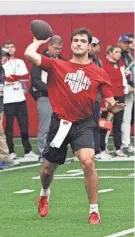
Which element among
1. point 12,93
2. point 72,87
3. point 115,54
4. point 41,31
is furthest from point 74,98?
point 115,54

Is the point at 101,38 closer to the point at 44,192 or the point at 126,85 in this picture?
the point at 126,85

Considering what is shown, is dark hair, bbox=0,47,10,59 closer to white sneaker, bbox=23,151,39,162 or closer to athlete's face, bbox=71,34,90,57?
white sneaker, bbox=23,151,39,162

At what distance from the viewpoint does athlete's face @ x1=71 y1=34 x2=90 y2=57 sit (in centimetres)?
976

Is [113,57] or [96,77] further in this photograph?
[113,57]

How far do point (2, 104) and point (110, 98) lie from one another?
5.15 metres

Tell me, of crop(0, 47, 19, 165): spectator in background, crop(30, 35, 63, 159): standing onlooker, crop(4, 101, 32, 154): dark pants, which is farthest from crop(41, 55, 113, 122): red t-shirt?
crop(4, 101, 32, 154): dark pants

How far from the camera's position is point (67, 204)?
10.8 meters

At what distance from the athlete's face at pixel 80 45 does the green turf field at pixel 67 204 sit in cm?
170

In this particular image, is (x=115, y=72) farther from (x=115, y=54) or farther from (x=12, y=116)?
(x=12, y=116)

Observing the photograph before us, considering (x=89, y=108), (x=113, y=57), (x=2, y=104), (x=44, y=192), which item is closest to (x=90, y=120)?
(x=89, y=108)

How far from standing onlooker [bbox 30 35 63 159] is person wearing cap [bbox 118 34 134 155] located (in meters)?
1.89

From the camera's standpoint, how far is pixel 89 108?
9.76 m

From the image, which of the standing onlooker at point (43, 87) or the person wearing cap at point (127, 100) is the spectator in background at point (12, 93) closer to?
the standing onlooker at point (43, 87)

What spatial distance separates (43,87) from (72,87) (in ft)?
16.9
